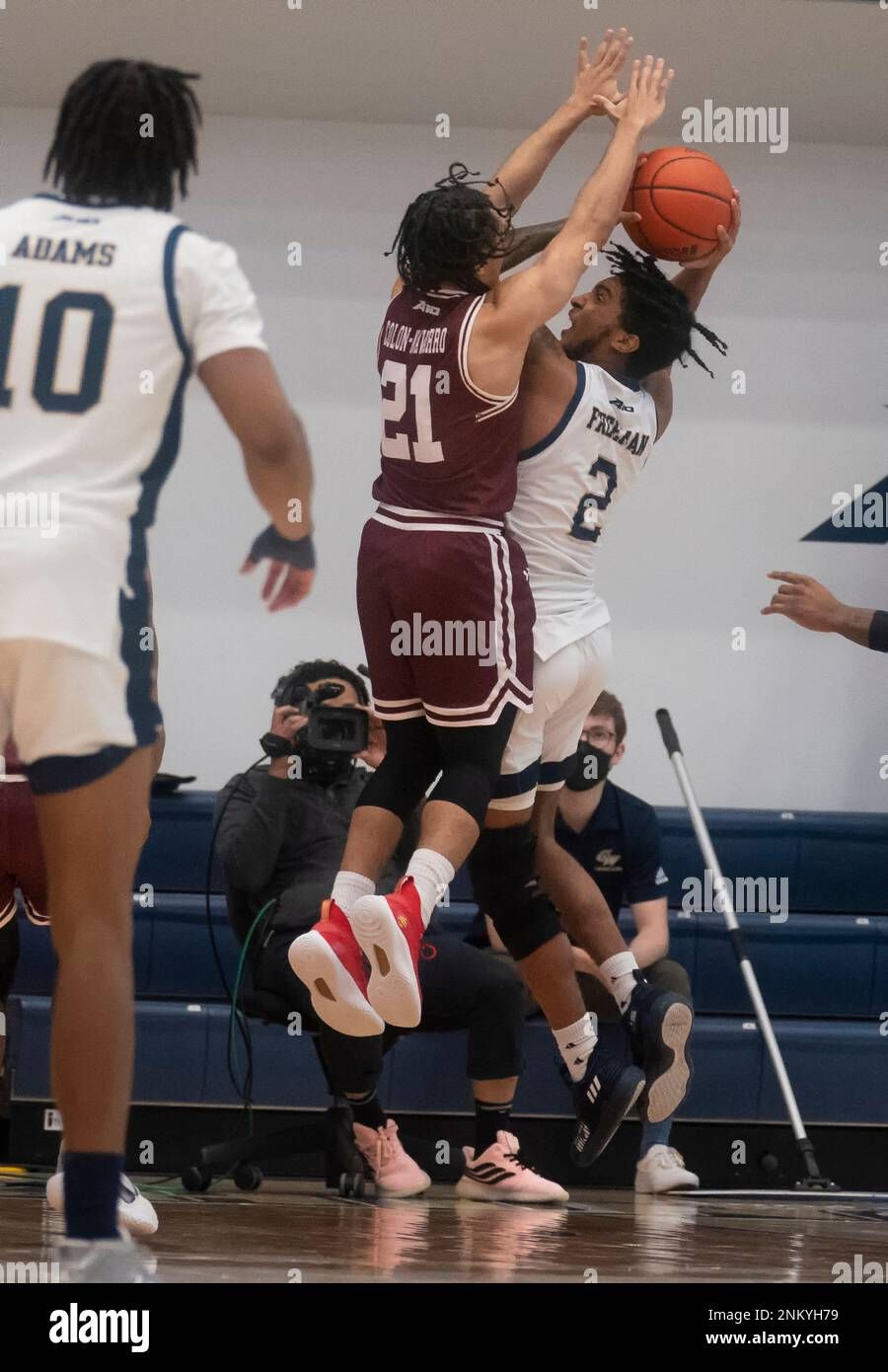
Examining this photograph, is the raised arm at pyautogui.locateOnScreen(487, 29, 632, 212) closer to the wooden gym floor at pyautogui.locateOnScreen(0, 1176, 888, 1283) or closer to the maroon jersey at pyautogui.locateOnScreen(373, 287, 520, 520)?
the maroon jersey at pyautogui.locateOnScreen(373, 287, 520, 520)

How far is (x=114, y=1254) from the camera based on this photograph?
7.75ft

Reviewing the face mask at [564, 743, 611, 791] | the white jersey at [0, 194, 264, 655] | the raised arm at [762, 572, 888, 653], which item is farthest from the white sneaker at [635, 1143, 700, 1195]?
the white jersey at [0, 194, 264, 655]

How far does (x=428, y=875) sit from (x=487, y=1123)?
1.63m

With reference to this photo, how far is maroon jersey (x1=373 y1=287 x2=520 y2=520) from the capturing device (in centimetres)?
385

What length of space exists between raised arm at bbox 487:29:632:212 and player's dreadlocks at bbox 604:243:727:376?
302 mm

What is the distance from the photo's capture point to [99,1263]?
2.35 meters

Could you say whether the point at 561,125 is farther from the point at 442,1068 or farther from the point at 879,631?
the point at 442,1068

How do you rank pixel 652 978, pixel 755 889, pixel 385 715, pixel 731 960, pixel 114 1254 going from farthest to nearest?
pixel 755 889 → pixel 731 960 → pixel 652 978 → pixel 385 715 → pixel 114 1254

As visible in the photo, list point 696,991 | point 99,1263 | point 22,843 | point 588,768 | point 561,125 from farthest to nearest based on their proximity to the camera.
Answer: point 696,991 < point 588,768 < point 22,843 < point 561,125 < point 99,1263

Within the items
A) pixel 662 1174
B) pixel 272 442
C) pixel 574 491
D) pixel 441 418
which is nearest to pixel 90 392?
pixel 272 442

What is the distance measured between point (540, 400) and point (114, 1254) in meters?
2.33

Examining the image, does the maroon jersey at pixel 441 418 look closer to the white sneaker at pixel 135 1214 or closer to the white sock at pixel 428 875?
the white sock at pixel 428 875
